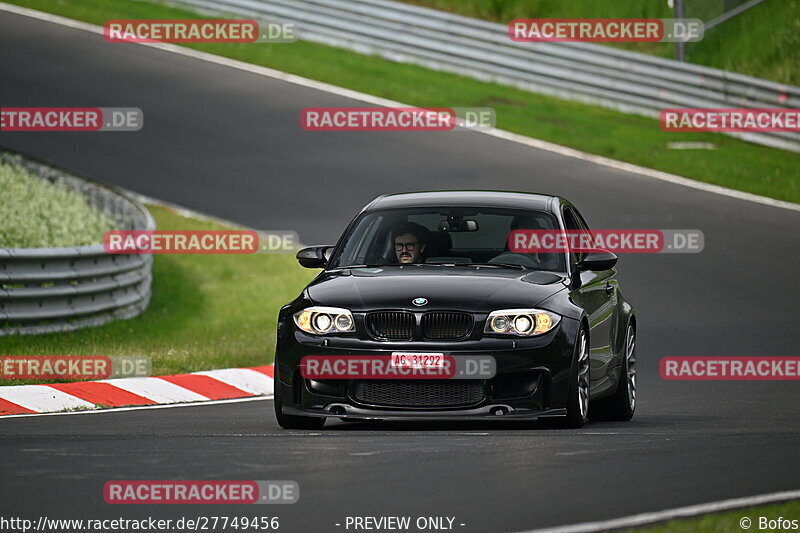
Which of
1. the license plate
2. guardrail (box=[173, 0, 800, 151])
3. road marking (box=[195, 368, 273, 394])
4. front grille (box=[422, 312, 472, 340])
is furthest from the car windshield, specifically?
guardrail (box=[173, 0, 800, 151])

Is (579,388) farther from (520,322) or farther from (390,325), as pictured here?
(390,325)

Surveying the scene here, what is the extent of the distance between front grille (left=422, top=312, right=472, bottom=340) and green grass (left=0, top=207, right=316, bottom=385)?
4.66 m

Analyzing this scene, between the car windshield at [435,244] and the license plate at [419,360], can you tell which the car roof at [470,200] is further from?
the license plate at [419,360]

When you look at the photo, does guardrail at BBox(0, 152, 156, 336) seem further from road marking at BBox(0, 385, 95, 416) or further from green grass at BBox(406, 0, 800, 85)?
green grass at BBox(406, 0, 800, 85)

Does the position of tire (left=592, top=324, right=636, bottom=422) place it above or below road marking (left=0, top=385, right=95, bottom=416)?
above

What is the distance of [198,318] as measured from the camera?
64.4ft

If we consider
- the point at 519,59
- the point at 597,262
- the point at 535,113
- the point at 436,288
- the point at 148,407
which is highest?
the point at 519,59

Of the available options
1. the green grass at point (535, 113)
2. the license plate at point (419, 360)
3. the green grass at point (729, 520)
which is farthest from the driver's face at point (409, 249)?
the green grass at point (535, 113)

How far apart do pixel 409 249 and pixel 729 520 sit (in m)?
4.63

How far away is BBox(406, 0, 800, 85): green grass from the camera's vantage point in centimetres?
3306

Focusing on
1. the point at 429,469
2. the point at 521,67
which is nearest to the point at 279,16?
the point at 521,67

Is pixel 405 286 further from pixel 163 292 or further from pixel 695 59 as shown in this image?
pixel 695 59

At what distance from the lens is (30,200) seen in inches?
794

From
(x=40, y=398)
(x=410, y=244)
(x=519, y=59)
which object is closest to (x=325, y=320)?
(x=410, y=244)
